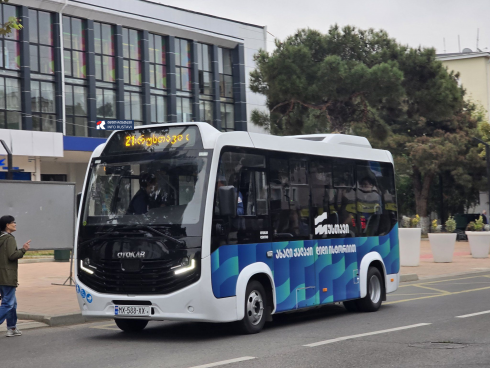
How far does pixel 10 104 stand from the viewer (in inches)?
1626

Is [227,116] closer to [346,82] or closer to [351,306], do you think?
[346,82]

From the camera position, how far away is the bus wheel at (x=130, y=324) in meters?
11.1

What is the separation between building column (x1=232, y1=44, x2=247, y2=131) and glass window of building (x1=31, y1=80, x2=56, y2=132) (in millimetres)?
14672

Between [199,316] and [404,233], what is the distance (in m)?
16.2

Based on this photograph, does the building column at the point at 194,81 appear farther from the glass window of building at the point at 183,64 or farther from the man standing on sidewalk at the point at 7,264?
the man standing on sidewalk at the point at 7,264

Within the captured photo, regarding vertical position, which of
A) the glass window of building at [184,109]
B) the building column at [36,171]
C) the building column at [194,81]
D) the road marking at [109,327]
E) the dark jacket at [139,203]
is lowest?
the road marking at [109,327]

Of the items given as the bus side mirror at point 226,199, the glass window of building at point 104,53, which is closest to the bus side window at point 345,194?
the bus side mirror at point 226,199

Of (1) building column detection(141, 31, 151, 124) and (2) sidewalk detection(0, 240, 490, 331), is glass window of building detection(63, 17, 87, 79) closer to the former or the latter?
(1) building column detection(141, 31, 151, 124)

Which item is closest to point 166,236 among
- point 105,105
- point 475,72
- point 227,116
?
point 105,105

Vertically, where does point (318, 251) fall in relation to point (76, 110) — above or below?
below

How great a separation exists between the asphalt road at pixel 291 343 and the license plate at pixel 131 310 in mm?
390

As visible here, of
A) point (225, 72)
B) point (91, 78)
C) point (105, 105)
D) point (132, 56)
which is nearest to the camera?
point (91, 78)

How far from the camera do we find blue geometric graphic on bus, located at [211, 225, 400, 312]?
9.97 meters

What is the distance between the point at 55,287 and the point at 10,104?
25.6 metres
